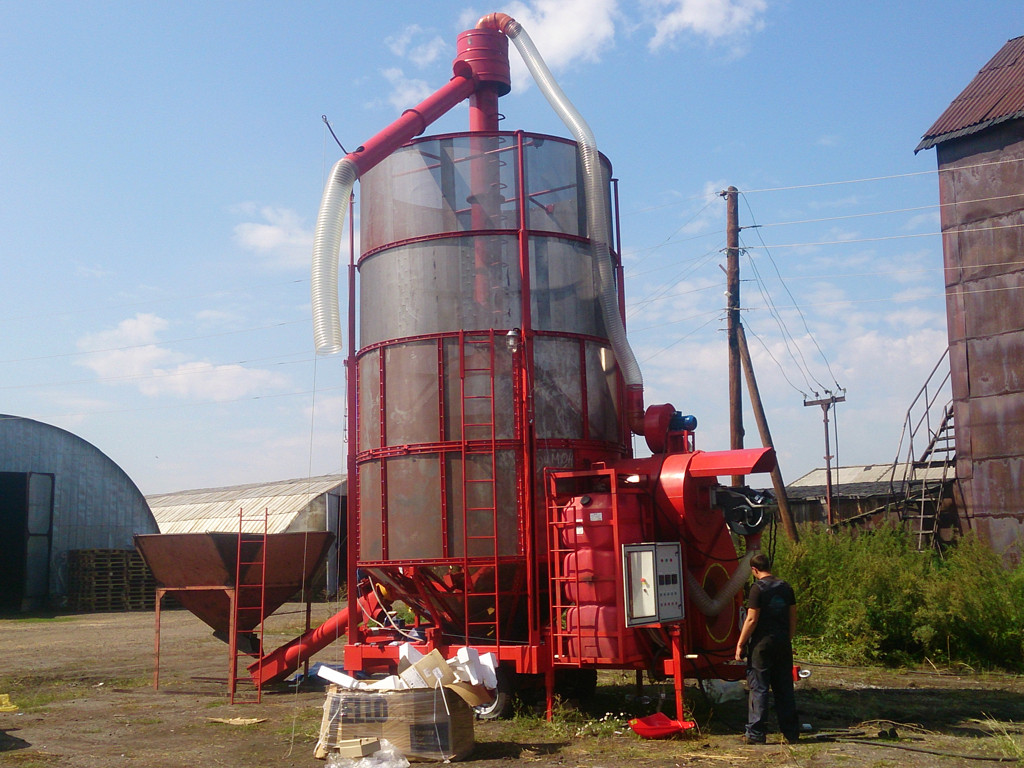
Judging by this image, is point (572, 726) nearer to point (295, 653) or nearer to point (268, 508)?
point (295, 653)

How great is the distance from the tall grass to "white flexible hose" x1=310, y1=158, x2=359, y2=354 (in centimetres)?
1106

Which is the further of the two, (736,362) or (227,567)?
(736,362)

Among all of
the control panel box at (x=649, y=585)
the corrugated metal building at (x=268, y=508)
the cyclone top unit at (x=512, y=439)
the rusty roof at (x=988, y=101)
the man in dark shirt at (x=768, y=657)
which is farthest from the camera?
the corrugated metal building at (x=268, y=508)

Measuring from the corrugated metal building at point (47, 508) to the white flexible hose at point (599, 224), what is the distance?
30825 millimetres

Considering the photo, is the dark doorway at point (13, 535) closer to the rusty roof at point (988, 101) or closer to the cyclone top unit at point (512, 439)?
the cyclone top unit at point (512, 439)

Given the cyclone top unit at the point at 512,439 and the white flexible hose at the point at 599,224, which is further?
the white flexible hose at the point at 599,224

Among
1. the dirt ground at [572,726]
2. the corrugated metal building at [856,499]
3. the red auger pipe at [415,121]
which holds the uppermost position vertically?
the red auger pipe at [415,121]

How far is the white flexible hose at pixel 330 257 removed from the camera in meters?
11.9

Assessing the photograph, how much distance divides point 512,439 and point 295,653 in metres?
5.91

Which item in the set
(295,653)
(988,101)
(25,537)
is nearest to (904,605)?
(295,653)

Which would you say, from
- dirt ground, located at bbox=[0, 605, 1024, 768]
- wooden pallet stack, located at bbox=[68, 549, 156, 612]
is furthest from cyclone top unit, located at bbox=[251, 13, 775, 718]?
wooden pallet stack, located at bbox=[68, 549, 156, 612]

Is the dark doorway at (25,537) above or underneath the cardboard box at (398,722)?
above

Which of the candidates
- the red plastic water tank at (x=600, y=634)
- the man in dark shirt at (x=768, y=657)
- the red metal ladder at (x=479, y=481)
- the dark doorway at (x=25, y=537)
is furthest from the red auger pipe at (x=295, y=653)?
the dark doorway at (x=25, y=537)

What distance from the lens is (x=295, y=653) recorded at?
51.3 ft
